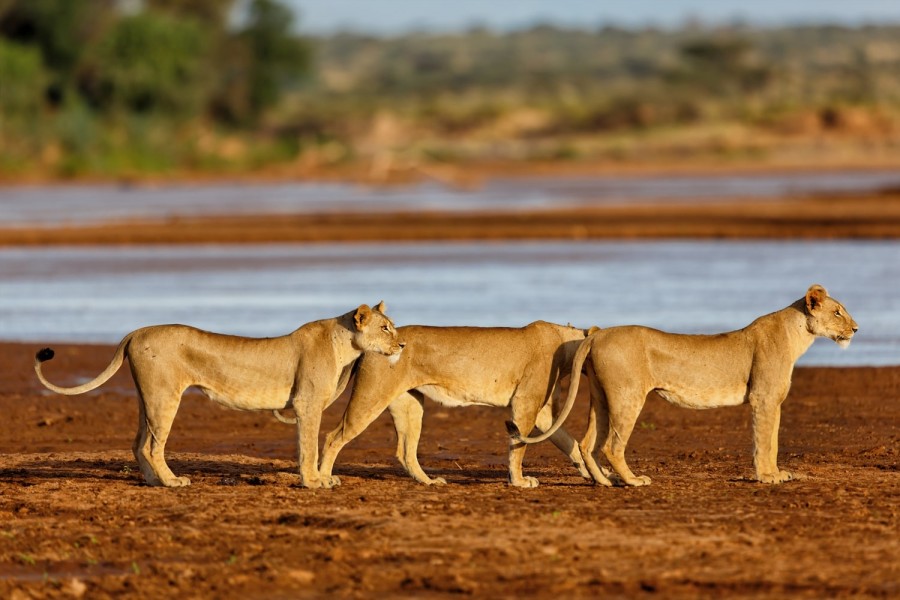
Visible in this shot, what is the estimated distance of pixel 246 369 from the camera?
424 inches

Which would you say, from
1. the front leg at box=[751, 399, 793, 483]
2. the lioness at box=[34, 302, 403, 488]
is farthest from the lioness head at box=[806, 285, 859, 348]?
the lioness at box=[34, 302, 403, 488]

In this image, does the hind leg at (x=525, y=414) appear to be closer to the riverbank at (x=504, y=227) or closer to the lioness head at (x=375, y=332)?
the lioness head at (x=375, y=332)

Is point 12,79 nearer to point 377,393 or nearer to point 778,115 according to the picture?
point 778,115

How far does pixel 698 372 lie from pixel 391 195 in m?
42.3

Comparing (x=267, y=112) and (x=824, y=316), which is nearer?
(x=824, y=316)

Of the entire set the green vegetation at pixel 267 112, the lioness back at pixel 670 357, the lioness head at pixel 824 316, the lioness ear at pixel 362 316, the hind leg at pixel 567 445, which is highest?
the green vegetation at pixel 267 112

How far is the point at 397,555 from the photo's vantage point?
848cm

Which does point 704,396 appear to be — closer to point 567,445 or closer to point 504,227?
point 567,445

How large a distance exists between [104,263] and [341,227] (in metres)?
7.56

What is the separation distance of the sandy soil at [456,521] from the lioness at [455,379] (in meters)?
0.31

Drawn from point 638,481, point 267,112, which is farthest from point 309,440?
point 267,112

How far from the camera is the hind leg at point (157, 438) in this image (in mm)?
10703

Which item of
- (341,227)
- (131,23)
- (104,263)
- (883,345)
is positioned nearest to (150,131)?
(131,23)

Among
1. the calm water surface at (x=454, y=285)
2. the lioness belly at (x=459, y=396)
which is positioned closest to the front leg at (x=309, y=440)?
the lioness belly at (x=459, y=396)
